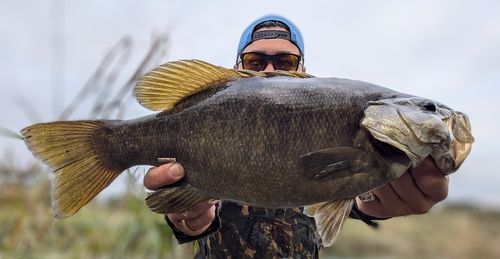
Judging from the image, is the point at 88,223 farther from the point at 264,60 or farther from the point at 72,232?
the point at 264,60

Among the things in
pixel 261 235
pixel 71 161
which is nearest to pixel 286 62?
pixel 261 235

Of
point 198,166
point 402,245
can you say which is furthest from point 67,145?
point 402,245

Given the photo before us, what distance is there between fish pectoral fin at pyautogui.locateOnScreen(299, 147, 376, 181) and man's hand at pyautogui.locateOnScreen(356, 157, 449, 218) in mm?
390

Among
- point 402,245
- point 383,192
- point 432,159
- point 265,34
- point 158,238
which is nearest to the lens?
point 432,159

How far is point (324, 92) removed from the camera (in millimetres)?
1891

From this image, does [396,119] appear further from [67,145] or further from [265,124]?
[67,145]

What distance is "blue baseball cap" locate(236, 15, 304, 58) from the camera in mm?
3152

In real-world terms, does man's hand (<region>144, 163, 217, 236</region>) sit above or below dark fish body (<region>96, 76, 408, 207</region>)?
below

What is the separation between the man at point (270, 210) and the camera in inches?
82.0

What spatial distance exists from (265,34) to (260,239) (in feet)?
5.03

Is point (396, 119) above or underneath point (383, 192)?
above

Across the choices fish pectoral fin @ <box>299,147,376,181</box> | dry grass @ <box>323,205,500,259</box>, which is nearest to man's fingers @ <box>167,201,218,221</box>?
fish pectoral fin @ <box>299,147,376,181</box>

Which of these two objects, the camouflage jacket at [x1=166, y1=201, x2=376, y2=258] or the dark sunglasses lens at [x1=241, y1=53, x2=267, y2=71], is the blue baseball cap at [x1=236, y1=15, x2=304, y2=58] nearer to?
the dark sunglasses lens at [x1=241, y1=53, x2=267, y2=71]

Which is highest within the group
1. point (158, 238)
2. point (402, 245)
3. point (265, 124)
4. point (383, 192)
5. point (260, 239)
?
point (265, 124)
